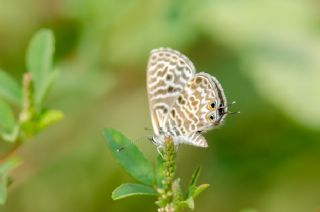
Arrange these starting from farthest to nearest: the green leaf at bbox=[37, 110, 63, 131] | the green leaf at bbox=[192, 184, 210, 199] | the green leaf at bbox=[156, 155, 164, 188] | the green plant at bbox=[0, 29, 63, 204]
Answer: the green leaf at bbox=[37, 110, 63, 131]
the green plant at bbox=[0, 29, 63, 204]
the green leaf at bbox=[156, 155, 164, 188]
the green leaf at bbox=[192, 184, 210, 199]

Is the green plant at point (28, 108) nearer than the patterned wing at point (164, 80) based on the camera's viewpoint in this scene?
Yes

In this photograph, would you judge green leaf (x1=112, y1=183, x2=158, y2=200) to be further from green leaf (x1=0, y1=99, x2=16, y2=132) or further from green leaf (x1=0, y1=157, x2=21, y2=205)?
green leaf (x1=0, y1=99, x2=16, y2=132)

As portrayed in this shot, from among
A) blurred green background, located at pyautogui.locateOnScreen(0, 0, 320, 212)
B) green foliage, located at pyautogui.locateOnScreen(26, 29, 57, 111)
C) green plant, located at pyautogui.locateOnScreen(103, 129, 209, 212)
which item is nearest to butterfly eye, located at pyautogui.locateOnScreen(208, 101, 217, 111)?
green plant, located at pyautogui.locateOnScreen(103, 129, 209, 212)

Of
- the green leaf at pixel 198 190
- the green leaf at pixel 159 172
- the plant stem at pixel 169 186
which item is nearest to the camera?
the green leaf at pixel 198 190

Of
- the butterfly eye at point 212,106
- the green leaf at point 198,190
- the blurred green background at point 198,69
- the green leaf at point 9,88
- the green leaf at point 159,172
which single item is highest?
the butterfly eye at point 212,106

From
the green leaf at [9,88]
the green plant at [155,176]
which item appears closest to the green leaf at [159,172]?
the green plant at [155,176]

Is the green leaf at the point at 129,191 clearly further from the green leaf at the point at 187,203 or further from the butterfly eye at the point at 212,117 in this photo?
the butterfly eye at the point at 212,117

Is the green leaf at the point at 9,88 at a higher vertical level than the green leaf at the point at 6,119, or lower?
higher
